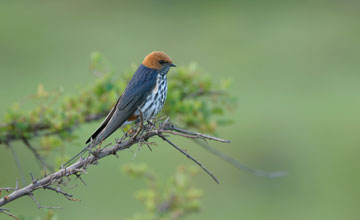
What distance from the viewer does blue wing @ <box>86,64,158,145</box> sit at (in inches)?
132

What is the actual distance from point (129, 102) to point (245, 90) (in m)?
9.77

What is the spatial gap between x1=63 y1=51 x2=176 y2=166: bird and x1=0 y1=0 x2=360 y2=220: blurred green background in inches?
38.7

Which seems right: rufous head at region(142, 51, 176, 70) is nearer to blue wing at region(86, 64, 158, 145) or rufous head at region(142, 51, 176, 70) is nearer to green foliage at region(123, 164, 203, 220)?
blue wing at region(86, 64, 158, 145)

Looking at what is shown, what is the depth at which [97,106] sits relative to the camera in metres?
4.68

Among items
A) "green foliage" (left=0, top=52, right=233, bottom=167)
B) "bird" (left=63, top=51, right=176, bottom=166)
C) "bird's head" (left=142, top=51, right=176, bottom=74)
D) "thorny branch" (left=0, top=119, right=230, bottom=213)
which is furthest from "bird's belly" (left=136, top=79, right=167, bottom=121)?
"thorny branch" (left=0, top=119, right=230, bottom=213)

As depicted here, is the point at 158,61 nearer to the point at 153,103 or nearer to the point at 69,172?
the point at 153,103

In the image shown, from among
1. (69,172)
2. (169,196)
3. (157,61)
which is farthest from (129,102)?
(169,196)

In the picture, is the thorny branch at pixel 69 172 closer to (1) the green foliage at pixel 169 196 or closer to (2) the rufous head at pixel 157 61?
(2) the rufous head at pixel 157 61

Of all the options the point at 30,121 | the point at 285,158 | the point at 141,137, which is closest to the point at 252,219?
the point at 285,158

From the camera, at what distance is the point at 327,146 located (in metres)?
11.1

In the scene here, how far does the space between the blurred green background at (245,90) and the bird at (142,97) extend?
98 cm

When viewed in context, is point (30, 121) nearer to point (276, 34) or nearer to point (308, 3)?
point (276, 34)

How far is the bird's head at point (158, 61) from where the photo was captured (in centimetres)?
402

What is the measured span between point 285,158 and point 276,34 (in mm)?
7943
